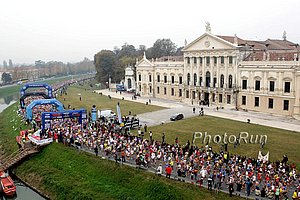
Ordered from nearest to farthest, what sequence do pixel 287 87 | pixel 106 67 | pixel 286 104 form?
1. pixel 287 87
2. pixel 286 104
3. pixel 106 67

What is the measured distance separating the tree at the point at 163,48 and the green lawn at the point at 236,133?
77716 mm

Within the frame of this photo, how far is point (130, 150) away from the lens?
27.2 metres

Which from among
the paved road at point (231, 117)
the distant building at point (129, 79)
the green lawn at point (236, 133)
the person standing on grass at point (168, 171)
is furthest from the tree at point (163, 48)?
the person standing on grass at point (168, 171)

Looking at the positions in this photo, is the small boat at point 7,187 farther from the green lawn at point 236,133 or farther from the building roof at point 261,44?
the building roof at point 261,44

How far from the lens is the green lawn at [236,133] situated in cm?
2881

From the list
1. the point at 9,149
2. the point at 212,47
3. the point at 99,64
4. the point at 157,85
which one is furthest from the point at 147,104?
the point at 99,64

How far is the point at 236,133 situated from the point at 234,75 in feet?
57.9

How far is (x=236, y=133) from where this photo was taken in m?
35.3

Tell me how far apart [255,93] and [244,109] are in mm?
3284

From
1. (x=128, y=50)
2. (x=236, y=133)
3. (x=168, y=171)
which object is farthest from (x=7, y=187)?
(x=128, y=50)

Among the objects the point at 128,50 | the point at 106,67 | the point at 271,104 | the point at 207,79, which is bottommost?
the point at 271,104

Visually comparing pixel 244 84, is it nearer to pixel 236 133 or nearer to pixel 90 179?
pixel 236 133

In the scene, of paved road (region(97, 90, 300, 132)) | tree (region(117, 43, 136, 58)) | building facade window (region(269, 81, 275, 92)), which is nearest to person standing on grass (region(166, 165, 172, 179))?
paved road (region(97, 90, 300, 132))

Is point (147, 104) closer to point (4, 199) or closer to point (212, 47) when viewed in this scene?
point (212, 47)
